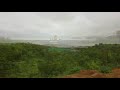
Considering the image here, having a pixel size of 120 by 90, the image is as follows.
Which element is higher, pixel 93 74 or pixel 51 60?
pixel 51 60

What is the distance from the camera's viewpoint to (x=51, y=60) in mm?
4215

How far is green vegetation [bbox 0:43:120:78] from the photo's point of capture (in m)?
4.15

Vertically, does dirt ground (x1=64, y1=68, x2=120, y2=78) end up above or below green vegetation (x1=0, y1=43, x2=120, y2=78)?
below

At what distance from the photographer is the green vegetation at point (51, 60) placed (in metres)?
4.15

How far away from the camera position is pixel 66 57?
4.23 m

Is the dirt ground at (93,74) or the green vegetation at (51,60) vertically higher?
the green vegetation at (51,60)
